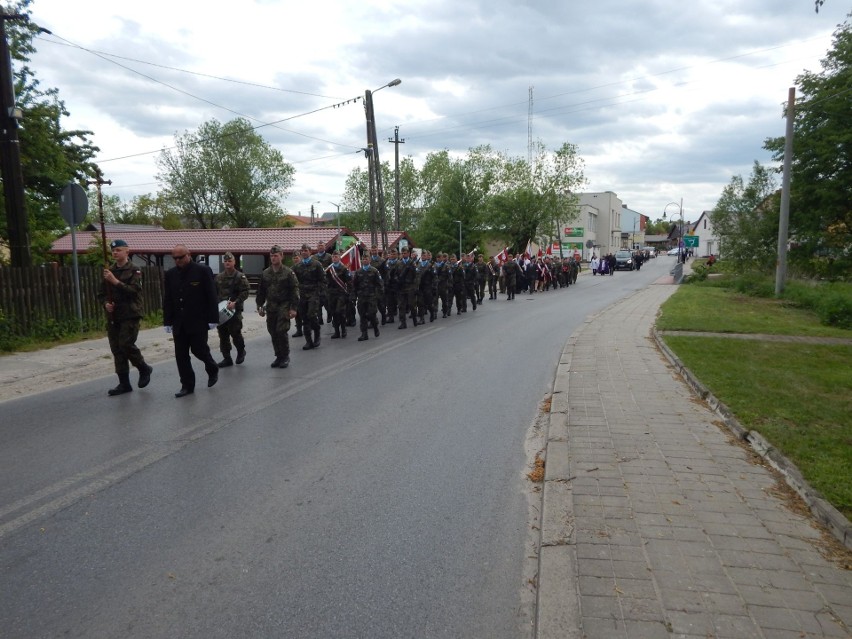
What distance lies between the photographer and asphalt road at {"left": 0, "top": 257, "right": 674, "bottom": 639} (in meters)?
3.15

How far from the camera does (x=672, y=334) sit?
1276 centimetres

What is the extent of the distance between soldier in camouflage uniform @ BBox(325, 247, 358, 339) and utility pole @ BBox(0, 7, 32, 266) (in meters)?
5.64

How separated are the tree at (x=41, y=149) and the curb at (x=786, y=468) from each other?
1872 cm

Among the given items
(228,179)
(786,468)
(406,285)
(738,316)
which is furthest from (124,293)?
(228,179)

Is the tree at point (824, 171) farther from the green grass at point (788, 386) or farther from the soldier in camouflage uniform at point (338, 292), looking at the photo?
the soldier in camouflage uniform at point (338, 292)

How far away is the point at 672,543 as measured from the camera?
3.71 metres

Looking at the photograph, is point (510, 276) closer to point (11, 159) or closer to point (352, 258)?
point (352, 258)

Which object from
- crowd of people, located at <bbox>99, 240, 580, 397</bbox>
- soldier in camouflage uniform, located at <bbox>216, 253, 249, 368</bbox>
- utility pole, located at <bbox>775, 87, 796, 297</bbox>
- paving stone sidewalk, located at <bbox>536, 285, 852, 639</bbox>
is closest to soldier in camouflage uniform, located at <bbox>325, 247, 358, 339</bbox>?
crowd of people, located at <bbox>99, 240, 580, 397</bbox>

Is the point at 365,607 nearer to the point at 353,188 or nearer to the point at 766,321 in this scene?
the point at 766,321

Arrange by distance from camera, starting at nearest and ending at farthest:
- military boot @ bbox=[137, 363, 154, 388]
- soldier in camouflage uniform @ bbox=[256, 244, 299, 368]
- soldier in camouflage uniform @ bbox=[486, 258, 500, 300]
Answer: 1. military boot @ bbox=[137, 363, 154, 388]
2. soldier in camouflage uniform @ bbox=[256, 244, 299, 368]
3. soldier in camouflage uniform @ bbox=[486, 258, 500, 300]

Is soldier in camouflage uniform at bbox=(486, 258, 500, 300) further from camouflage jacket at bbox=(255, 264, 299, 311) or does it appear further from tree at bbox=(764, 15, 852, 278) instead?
camouflage jacket at bbox=(255, 264, 299, 311)

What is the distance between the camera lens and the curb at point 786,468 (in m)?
3.85

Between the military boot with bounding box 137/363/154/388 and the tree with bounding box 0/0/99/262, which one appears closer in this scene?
the military boot with bounding box 137/363/154/388

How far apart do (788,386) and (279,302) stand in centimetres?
692
